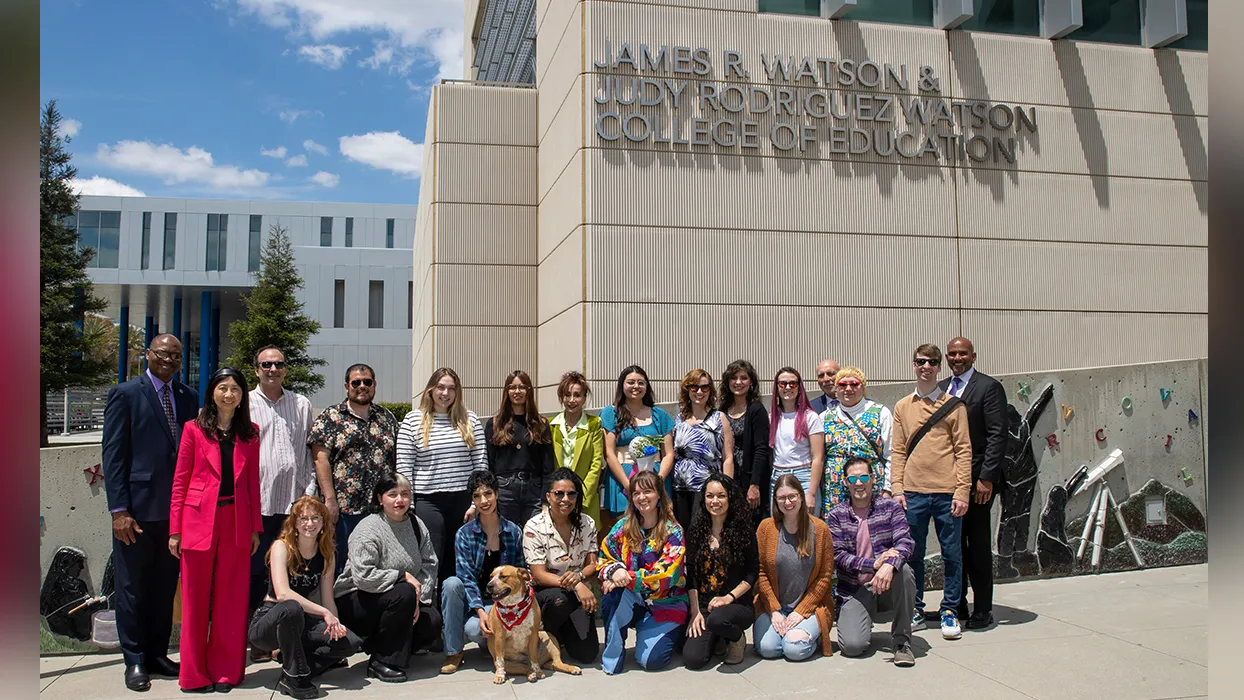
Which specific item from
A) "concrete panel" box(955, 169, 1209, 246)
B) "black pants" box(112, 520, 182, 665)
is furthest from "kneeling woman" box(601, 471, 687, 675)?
"concrete panel" box(955, 169, 1209, 246)

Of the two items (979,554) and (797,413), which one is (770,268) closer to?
(797,413)

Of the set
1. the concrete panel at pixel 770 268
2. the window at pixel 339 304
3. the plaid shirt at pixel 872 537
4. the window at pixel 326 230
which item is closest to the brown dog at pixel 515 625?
the plaid shirt at pixel 872 537

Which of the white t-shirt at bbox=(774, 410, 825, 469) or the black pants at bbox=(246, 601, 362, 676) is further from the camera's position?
the white t-shirt at bbox=(774, 410, 825, 469)

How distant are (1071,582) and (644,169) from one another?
8185 mm

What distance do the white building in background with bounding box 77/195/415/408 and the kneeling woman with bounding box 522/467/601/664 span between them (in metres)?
37.7

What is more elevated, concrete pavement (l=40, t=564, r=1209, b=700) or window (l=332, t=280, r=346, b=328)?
window (l=332, t=280, r=346, b=328)

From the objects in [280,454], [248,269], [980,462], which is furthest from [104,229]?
[980,462]

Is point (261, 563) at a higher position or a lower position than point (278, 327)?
lower

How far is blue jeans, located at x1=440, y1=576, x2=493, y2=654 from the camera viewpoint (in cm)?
572

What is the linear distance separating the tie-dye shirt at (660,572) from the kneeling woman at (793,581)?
56 centimetres

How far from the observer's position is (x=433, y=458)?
246 inches

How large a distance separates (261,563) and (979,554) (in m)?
5.09

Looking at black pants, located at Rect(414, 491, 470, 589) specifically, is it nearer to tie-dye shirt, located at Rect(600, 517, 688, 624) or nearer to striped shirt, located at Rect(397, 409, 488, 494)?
striped shirt, located at Rect(397, 409, 488, 494)
